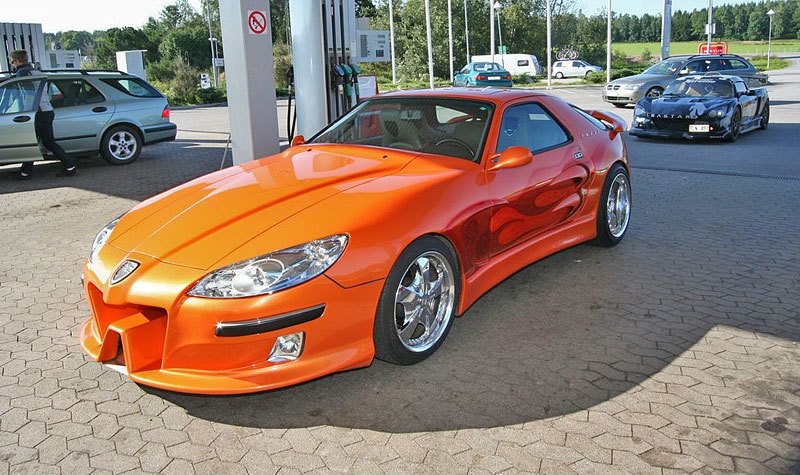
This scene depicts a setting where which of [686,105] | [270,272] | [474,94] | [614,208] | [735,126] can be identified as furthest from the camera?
[735,126]

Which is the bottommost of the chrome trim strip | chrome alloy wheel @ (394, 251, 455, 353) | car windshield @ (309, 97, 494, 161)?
chrome alloy wheel @ (394, 251, 455, 353)

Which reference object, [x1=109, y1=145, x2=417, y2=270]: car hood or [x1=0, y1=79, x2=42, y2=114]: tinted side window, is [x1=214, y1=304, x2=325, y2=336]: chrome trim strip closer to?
[x1=109, y1=145, x2=417, y2=270]: car hood

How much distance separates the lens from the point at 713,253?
5.82 meters

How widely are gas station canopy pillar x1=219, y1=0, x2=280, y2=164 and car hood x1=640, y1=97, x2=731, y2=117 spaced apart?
8.15m

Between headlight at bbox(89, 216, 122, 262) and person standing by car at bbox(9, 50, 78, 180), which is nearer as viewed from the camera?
headlight at bbox(89, 216, 122, 262)

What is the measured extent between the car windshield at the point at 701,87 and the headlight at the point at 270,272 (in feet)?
39.6

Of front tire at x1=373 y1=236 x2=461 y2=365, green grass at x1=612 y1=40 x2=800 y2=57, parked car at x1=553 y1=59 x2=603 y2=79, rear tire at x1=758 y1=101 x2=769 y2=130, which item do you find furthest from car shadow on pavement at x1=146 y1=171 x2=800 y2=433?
green grass at x1=612 y1=40 x2=800 y2=57

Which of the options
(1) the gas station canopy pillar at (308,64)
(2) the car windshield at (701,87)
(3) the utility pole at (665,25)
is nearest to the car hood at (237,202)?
(1) the gas station canopy pillar at (308,64)

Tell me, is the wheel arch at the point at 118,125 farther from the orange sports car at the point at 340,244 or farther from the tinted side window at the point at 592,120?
the tinted side window at the point at 592,120

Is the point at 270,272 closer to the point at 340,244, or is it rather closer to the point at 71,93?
the point at 340,244

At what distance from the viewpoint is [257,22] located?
7.34m

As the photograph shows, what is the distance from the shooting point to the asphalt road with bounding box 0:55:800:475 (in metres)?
2.92

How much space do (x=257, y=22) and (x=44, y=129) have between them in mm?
4770

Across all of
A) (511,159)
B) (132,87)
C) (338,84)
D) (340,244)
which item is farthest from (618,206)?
(132,87)
